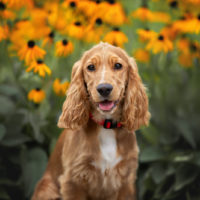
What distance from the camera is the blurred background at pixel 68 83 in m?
4.03

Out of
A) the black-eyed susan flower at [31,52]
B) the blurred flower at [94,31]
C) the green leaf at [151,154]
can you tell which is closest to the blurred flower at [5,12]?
the black-eyed susan flower at [31,52]

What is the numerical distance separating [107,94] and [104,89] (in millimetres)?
48

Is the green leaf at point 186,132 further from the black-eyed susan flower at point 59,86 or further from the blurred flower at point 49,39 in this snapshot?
the blurred flower at point 49,39

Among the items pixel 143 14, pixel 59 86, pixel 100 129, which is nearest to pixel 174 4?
pixel 143 14

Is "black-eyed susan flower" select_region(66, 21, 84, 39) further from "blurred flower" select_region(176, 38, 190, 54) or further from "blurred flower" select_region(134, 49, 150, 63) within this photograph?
"blurred flower" select_region(176, 38, 190, 54)

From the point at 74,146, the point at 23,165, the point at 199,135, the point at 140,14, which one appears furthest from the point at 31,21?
the point at 199,135

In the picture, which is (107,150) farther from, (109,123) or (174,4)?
(174,4)

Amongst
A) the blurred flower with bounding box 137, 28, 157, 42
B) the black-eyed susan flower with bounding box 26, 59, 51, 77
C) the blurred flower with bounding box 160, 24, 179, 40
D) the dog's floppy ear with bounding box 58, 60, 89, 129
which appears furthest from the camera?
the blurred flower with bounding box 160, 24, 179, 40

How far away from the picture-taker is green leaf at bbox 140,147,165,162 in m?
4.07

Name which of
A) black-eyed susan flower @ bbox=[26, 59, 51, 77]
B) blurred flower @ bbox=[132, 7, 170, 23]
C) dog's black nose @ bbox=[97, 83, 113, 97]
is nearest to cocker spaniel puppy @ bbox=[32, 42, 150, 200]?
dog's black nose @ bbox=[97, 83, 113, 97]

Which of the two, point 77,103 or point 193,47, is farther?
point 193,47

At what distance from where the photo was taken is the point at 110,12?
4211 mm

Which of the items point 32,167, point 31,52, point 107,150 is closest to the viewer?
point 107,150

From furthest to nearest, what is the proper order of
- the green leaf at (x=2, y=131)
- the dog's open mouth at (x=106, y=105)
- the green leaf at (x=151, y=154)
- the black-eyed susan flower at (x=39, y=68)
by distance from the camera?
the green leaf at (x=151, y=154), the green leaf at (x=2, y=131), the black-eyed susan flower at (x=39, y=68), the dog's open mouth at (x=106, y=105)
